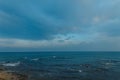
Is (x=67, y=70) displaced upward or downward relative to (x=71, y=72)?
upward

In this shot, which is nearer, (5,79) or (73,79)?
(5,79)

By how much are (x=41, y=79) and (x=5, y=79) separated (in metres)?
7.21

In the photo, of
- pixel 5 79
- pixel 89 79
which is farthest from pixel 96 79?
pixel 5 79

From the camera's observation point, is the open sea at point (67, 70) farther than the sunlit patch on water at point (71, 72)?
Yes

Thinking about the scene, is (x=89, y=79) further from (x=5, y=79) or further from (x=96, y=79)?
(x=5, y=79)

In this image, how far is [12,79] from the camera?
37844mm

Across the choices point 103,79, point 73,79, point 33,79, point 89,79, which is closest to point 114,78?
point 103,79

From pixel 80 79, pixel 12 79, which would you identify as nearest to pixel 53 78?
pixel 80 79

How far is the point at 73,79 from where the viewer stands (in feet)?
136

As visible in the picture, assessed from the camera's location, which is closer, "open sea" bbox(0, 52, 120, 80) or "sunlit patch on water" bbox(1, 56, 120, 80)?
"sunlit patch on water" bbox(1, 56, 120, 80)

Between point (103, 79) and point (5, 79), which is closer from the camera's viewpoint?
point (5, 79)

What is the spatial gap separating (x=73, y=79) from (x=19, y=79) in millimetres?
10902

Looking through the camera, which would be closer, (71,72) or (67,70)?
(71,72)

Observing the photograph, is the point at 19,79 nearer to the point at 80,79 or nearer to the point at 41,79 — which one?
the point at 41,79
